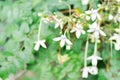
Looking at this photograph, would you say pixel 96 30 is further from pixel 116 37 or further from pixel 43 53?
pixel 43 53

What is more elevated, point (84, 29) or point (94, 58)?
point (84, 29)

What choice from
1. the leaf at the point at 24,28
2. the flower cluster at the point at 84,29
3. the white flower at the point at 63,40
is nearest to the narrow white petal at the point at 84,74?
the flower cluster at the point at 84,29

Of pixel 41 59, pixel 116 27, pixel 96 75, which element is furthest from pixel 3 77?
pixel 116 27

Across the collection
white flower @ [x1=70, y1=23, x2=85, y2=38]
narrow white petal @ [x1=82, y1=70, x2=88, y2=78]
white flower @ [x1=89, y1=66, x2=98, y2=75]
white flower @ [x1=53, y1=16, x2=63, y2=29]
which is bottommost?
narrow white petal @ [x1=82, y1=70, x2=88, y2=78]

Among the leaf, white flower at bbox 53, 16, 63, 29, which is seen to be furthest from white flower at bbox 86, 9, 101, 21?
the leaf

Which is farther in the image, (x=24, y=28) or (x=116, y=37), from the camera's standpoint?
(x=24, y=28)

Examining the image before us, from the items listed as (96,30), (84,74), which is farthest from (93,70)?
(96,30)

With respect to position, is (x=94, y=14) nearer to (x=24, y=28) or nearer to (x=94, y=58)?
(x=94, y=58)

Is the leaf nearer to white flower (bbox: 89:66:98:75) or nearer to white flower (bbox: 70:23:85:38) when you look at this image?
white flower (bbox: 70:23:85:38)

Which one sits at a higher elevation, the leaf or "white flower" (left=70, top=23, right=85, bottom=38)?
the leaf

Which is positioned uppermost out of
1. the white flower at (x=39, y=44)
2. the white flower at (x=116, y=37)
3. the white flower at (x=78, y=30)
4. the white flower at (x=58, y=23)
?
the white flower at (x=58, y=23)

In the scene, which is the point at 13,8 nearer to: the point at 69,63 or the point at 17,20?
the point at 17,20

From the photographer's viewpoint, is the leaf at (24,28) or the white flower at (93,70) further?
the leaf at (24,28)

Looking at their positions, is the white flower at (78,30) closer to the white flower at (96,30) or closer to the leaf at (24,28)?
the white flower at (96,30)
